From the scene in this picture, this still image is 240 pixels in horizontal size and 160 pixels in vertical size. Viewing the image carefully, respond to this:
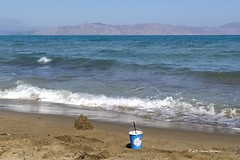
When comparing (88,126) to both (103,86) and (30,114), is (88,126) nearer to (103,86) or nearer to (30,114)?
(30,114)

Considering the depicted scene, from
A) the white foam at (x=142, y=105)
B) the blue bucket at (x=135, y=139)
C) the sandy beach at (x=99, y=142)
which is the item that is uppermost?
the blue bucket at (x=135, y=139)

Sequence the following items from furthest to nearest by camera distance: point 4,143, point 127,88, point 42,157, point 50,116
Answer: point 127,88 < point 50,116 < point 4,143 < point 42,157

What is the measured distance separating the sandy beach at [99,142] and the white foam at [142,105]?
146cm

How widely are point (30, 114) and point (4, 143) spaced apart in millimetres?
3376

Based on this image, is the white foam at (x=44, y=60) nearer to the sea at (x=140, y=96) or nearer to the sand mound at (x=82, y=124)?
the sea at (x=140, y=96)

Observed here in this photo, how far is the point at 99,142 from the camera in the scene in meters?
6.99

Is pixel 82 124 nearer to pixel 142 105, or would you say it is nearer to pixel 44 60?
pixel 142 105

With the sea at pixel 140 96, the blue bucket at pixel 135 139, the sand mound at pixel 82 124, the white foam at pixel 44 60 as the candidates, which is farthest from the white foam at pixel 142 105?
the white foam at pixel 44 60

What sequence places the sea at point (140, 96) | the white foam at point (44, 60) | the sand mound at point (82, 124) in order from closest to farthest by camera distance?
the sand mound at point (82, 124) → the sea at point (140, 96) → the white foam at point (44, 60)

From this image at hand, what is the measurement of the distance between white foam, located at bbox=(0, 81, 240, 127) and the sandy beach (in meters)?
1.46

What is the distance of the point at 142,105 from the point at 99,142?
418 cm

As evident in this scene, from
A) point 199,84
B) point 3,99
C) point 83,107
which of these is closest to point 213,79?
point 199,84

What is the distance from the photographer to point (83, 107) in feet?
36.7

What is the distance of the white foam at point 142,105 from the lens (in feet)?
31.5
